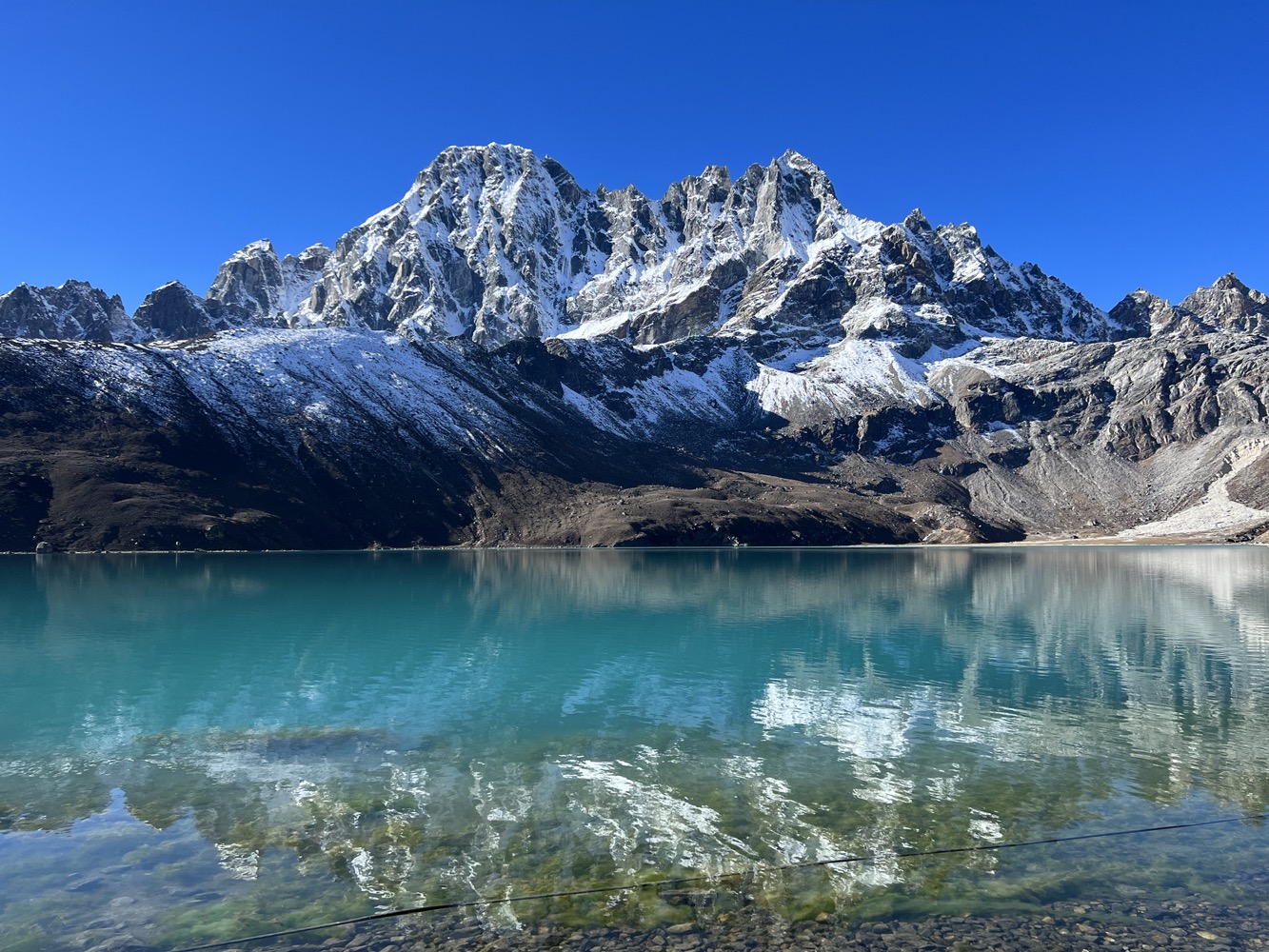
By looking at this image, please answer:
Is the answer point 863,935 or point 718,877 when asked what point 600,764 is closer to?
point 718,877

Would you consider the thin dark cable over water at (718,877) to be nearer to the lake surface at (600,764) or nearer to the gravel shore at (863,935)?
the lake surface at (600,764)

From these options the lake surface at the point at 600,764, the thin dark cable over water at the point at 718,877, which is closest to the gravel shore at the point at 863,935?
the thin dark cable over water at the point at 718,877

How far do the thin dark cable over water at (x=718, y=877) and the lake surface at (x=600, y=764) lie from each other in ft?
0.88

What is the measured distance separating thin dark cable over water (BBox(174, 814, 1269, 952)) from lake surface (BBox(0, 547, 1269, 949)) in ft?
0.88

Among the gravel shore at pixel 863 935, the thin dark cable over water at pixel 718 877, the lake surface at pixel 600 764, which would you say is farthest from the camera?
the lake surface at pixel 600 764

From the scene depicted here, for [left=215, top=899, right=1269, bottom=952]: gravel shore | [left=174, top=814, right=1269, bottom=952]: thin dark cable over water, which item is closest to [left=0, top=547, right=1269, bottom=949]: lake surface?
[left=174, top=814, right=1269, bottom=952]: thin dark cable over water

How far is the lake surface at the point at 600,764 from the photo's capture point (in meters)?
17.1

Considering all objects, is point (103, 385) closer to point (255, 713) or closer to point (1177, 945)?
point (255, 713)

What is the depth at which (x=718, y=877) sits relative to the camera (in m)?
17.5

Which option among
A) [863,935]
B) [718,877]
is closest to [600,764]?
[718,877]

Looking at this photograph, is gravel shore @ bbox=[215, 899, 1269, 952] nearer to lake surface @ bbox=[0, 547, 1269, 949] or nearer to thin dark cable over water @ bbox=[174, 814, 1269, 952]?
thin dark cable over water @ bbox=[174, 814, 1269, 952]

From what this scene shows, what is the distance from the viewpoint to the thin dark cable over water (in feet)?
50.4

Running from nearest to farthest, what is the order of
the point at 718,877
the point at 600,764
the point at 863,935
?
the point at 863,935, the point at 718,877, the point at 600,764

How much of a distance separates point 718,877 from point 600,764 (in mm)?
8913
